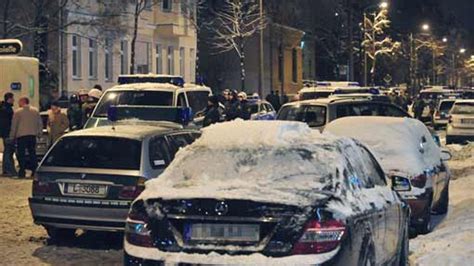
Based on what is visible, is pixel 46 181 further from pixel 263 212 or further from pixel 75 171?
pixel 263 212

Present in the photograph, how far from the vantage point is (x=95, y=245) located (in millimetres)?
10930

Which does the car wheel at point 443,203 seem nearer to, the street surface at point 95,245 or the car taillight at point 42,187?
the street surface at point 95,245

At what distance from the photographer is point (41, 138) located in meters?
19.2

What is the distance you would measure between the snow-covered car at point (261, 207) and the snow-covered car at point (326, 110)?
33.9ft

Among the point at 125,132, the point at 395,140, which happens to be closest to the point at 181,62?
the point at 395,140

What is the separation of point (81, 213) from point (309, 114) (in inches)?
348

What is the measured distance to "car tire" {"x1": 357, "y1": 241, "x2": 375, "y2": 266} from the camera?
674cm

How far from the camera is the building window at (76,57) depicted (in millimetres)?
36906

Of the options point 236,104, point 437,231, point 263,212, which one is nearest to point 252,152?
point 263,212

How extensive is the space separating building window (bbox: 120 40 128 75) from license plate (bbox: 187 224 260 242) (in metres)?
35.1

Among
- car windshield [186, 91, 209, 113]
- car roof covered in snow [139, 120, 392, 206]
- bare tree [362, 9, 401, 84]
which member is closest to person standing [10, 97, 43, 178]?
car windshield [186, 91, 209, 113]

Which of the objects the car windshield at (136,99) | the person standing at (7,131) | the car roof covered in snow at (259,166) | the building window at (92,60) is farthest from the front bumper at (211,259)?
the building window at (92,60)

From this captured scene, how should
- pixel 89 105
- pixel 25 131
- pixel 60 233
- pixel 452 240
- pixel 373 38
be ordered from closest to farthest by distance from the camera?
pixel 452 240
pixel 60 233
pixel 25 131
pixel 89 105
pixel 373 38

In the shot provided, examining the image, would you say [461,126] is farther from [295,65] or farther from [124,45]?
[295,65]
